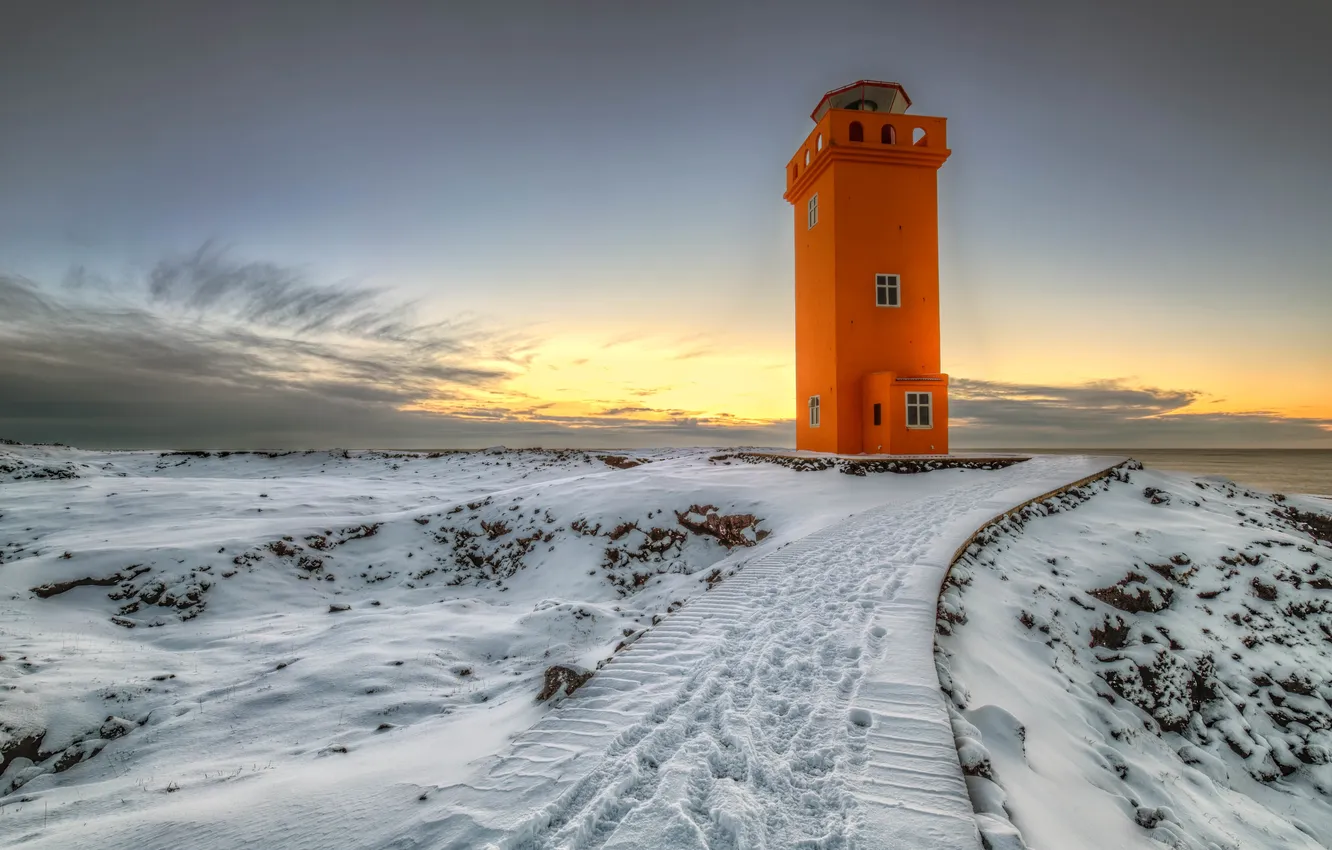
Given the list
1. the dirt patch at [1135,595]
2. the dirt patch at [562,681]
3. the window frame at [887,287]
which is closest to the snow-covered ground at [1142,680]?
the dirt patch at [1135,595]

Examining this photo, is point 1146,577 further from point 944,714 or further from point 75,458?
point 75,458

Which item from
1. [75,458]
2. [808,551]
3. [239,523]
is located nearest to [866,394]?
[808,551]

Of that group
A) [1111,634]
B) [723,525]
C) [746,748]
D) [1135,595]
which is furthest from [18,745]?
[1135,595]

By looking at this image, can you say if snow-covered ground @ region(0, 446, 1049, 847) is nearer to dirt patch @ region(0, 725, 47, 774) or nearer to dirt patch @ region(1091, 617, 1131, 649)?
dirt patch @ region(0, 725, 47, 774)

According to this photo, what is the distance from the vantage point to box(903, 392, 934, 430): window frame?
56.0 ft

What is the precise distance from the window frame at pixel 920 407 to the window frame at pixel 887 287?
2.96m

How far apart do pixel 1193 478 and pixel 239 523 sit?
77.8 ft

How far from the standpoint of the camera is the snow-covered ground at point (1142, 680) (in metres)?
3.71

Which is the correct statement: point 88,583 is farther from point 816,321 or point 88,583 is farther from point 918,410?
point 918,410

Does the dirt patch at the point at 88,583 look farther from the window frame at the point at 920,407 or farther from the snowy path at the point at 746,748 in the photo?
the window frame at the point at 920,407

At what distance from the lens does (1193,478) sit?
1606cm

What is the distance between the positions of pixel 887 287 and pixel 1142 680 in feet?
45.4

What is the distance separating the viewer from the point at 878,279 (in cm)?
1788

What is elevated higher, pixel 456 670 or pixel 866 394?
pixel 866 394
